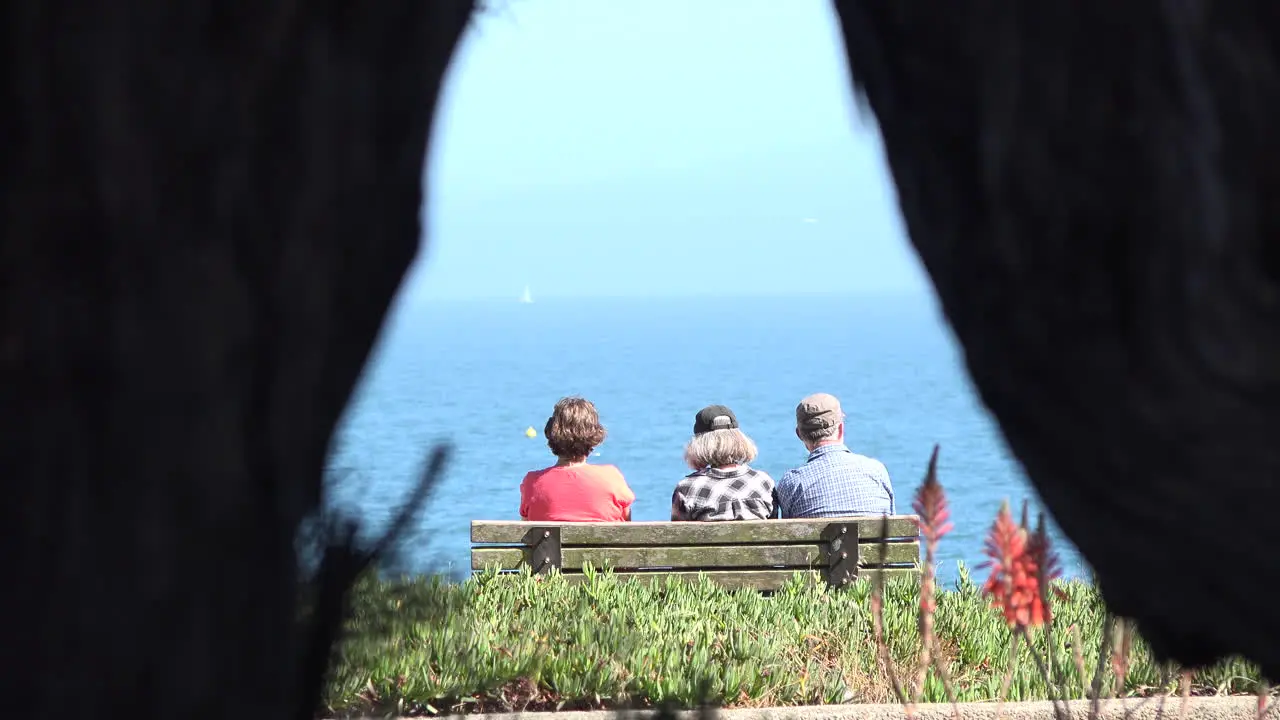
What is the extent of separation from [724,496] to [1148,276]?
666 centimetres

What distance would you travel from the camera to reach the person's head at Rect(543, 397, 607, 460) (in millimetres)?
8250

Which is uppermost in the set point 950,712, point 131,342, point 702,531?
point 131,342

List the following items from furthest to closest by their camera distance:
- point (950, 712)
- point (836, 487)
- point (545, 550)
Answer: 1. point (836, 487)
2. point (545, 550)
3. point (950, 712)

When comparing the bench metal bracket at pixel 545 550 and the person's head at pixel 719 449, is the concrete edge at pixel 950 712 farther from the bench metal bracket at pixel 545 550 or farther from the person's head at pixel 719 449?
the person's head at pixel 719 449

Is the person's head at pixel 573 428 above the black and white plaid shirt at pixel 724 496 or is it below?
above

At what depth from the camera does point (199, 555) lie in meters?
1.62

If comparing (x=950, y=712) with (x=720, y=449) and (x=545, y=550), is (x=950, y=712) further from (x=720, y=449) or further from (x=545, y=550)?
(x=720, y=449)

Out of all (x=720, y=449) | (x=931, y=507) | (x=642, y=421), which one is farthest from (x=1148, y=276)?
(x=642, y=421)

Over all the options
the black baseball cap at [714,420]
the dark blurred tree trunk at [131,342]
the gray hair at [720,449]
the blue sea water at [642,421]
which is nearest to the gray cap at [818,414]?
the gray hair at [720,449]

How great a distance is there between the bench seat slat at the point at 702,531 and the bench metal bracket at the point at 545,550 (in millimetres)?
39

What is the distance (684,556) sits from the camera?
7238mm

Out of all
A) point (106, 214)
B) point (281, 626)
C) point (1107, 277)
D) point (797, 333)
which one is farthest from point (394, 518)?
point (797, 333)

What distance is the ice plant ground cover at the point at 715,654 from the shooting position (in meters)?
5.18

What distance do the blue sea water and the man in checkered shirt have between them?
2.08 feet
